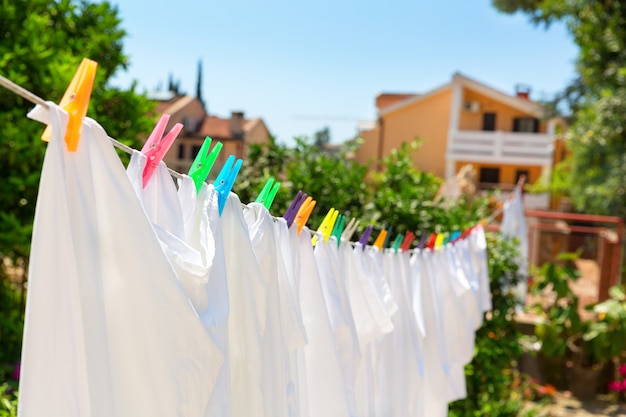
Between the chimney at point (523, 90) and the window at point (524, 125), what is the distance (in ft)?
4.11

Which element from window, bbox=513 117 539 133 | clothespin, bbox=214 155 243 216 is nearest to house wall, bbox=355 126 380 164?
window, bbox=513 117 539 133

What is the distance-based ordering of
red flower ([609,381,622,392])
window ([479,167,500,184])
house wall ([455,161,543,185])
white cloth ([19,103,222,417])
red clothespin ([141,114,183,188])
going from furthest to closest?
window ([479,167,500,184]) → house wall ([455,161,543,185]) → red flower ([609,381,622,392]) → red clothespin ([141,114,183,188]) → white cloth ([19,103,222,417])

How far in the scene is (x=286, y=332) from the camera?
63.0 inches

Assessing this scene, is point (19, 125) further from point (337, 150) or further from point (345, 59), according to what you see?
point (345, 59)

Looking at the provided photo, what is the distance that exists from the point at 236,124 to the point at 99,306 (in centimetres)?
2181

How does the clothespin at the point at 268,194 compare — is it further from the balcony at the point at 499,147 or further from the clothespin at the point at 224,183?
the balcony at the point at 499,147

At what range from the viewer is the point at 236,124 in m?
22.5

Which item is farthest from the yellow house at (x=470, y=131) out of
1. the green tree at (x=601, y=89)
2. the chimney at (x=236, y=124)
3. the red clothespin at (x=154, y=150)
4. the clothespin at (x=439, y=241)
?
the red clothespin at (x=154, y=150)

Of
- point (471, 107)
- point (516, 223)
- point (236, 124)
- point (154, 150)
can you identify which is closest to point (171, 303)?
point (154, 150)

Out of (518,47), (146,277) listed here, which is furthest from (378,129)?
(146,277)

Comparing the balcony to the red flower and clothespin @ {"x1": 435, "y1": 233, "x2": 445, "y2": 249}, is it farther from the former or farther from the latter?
clothespin @ {"x1": 435, "y1": 233, "x2": 445, "y2": 249}

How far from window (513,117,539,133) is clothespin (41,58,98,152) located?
2095 cm

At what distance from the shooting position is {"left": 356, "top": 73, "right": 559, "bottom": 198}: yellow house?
20078 mm

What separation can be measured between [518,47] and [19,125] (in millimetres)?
16627
